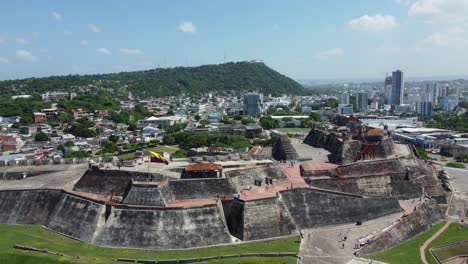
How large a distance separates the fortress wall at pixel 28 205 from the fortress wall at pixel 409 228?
25.6 m

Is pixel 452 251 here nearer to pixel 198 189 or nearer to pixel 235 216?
pixel 235 216

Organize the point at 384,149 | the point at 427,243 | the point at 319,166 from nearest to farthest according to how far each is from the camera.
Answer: the point at 427,243 → the point at 319,166 → the point at 384,149

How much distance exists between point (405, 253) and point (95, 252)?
72.2ft

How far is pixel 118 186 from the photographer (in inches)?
1452

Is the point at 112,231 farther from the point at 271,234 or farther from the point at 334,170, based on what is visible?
the point at 334,170

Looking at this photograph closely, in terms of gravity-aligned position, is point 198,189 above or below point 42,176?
above

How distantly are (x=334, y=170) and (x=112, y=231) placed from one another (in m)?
19.6

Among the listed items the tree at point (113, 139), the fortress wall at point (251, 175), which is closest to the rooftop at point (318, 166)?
the fortress wall at point (251, 175)

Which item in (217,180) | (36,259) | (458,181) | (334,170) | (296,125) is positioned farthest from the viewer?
(296,125)

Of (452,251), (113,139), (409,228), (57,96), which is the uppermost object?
(57,96)

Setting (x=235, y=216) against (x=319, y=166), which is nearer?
(x=235, y=216)

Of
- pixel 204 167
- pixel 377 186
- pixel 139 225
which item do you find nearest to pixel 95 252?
pixel 139 225

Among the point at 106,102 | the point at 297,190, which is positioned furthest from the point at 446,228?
the point at 106,102

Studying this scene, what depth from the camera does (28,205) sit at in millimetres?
37219
